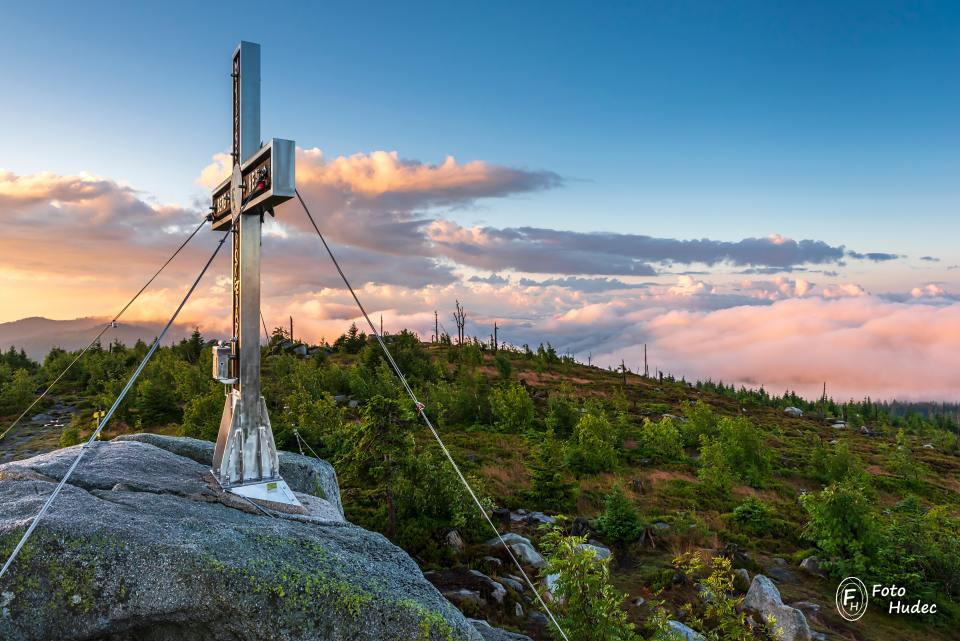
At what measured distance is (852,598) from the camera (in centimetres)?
1873

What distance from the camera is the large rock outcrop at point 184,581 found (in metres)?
6.28

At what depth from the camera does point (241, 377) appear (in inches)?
425

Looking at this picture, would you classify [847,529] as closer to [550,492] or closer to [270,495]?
[550,492]

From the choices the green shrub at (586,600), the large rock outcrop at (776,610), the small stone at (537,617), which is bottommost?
the large rock outcrop at (776,610)

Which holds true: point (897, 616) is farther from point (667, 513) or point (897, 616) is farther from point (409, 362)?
point (409, 362)

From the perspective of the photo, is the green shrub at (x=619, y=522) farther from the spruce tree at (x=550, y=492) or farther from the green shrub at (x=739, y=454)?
the green shrub at (x=739, y=454)

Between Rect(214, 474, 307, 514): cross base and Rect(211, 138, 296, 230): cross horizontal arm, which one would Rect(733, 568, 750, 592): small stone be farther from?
Rect(211, 138, 296, 230): cross horizontal arm

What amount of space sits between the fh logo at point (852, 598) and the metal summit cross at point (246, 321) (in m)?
18.4

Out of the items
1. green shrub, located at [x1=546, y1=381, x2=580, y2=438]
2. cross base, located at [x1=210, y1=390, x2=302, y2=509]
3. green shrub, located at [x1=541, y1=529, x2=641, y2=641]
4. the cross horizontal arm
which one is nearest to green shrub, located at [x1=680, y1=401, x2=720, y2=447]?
green shrub, located at [x1=546, y1=381, x2=580, y2=438]

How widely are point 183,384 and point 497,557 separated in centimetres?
3471

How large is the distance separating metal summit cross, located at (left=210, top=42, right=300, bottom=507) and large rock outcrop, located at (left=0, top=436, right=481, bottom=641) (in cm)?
211

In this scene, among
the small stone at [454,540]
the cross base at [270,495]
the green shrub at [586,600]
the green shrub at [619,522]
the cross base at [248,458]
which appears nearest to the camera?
the green shrub at [586,600]

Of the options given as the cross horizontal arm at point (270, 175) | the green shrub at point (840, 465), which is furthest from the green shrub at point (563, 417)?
the cross horizontal arm at point (270, 175)

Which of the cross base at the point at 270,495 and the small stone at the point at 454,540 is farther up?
the cross base at the point at 270,495
